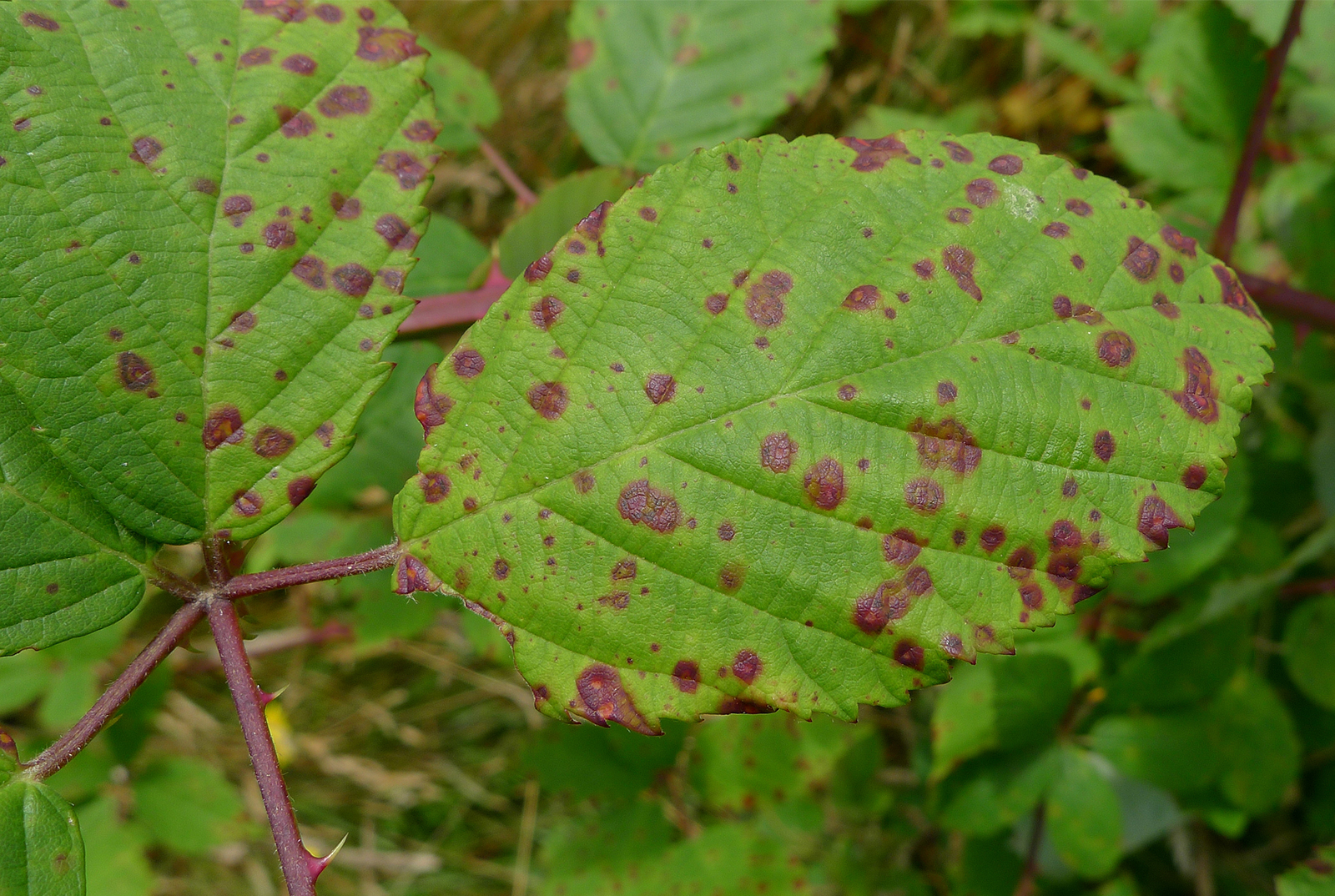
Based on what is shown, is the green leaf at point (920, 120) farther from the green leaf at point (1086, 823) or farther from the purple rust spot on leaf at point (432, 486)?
the purple rust spot on leaf at point (432, 486)

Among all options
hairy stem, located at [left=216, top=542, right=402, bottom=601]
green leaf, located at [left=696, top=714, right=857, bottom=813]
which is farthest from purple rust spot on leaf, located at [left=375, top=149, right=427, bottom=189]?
green leaf, located at [left=696, top=714, right=857, bottom=813]

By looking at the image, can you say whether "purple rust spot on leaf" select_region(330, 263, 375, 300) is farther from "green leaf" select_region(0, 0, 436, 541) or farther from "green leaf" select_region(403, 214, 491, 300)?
"green leaf" select_region(403, 214, 491, 300)

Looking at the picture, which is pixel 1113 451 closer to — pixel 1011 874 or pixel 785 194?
pixel 785 194

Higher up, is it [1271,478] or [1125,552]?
[1125,552]

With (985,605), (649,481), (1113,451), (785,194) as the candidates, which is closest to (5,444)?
(649,481)

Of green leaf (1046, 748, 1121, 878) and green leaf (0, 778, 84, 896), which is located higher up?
green leaf (0, 778, 84, 896)

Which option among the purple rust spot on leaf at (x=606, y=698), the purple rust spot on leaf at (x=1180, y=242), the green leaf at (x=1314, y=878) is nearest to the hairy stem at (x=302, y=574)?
the purple rust spot on leaf at (x=606, y=698)
